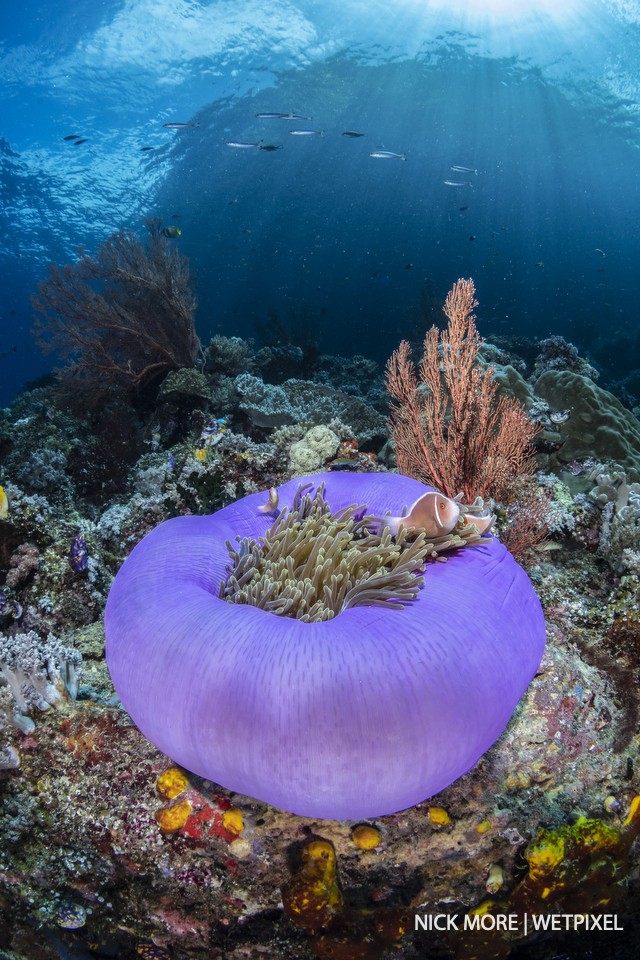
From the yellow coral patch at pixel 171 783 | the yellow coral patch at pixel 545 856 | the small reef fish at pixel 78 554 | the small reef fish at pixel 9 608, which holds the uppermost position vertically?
the yellow coral patch at pixel 171 783

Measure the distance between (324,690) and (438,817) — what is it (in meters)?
1.19

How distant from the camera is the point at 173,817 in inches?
84.8

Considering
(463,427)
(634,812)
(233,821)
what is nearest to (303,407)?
(463,427)

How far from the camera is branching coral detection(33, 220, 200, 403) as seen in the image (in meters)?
7.80

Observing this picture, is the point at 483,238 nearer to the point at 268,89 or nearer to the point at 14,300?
the point at 268,89

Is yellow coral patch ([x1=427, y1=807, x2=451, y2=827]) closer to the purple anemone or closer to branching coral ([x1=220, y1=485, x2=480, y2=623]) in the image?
the purple anemone

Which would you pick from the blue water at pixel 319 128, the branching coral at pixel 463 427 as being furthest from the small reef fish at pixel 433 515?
the blue water at pixel 319 128

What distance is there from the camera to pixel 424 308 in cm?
1742

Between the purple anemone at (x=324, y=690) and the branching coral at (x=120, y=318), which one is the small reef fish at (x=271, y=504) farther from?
the branching coral at (x=120, y=318)

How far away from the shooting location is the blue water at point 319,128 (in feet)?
81.0

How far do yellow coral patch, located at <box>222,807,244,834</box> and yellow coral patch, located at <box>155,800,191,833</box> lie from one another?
0.17m

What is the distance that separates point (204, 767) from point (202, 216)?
50.0m

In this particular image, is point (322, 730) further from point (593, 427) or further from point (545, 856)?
point (593, 427)

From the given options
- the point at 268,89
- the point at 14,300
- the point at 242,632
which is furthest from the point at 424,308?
the point at 14,300
